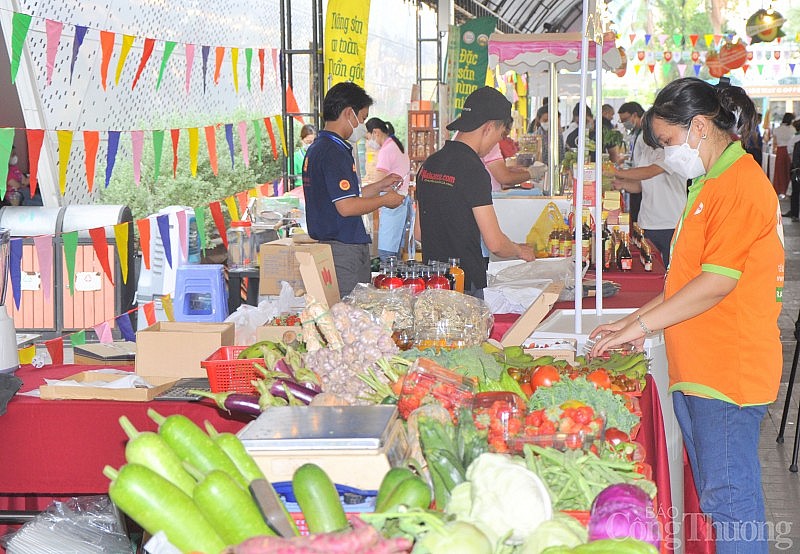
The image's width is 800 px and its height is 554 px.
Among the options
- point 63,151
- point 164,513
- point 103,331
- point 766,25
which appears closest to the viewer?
point 164,513

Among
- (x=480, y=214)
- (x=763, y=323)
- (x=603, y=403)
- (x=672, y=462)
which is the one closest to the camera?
(x=603, y=403)

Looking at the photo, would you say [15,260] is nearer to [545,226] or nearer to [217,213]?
[217,213]

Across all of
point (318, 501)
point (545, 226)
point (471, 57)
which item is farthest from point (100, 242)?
point (471, 57)

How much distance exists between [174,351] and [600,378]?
1532 millimetres

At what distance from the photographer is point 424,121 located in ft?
43.1

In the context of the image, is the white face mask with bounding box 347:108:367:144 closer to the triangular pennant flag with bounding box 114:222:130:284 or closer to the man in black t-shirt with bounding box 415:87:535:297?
the man in black t-shirt with bounding box 415:87:535:297

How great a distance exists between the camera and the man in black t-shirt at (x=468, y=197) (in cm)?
450

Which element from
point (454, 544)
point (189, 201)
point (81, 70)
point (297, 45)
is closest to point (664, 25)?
point (297, 45)

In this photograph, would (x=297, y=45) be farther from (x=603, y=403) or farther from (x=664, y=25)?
(x=664, y=25)

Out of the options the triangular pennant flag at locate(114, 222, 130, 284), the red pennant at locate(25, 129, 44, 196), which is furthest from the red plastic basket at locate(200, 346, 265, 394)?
the triangular pennant flag at locate(114, 222, 130, 284)

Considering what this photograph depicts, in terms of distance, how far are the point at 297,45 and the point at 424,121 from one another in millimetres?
2323

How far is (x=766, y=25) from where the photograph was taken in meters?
17.5

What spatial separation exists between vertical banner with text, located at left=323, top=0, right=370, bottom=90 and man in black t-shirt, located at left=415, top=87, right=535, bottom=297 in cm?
324

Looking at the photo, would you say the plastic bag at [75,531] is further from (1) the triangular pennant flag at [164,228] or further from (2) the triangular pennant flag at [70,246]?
(1) the triangular pennant flag at [164,228]
